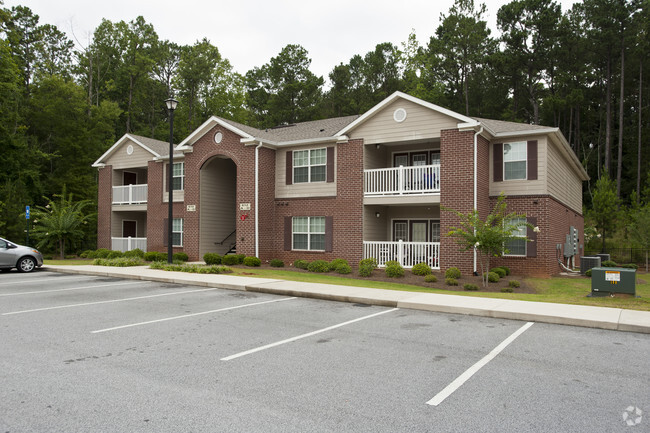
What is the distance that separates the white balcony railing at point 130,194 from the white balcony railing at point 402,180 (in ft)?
46.8

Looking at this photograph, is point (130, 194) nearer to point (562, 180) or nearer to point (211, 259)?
point (211, 259)

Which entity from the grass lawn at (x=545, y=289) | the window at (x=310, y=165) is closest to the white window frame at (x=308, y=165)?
the window at (x=310, y=165)

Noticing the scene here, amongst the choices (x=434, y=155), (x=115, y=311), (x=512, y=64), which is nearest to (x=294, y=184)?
(x=434, y=155)

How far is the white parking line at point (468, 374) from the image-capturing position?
487cm

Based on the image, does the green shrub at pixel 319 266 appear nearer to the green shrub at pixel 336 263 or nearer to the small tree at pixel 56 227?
the green shrub at pixel 336 263

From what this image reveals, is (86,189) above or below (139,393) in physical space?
above

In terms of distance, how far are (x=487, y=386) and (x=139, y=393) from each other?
375 centimetres

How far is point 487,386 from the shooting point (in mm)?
5270

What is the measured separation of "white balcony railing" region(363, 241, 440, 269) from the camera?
1856 cm

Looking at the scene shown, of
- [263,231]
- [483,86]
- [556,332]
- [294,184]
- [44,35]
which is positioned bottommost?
[556,332]

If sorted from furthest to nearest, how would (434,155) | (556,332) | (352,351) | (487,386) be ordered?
(434,155) → (556,332) → (352,351) → (487,386)

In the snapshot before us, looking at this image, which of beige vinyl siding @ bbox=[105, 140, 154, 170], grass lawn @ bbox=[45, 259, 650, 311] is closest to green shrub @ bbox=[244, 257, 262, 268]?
grass lawn @ bbox=[45, 259, 650, 311]

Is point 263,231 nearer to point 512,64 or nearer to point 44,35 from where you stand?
point 512,64

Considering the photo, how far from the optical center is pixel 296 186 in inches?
862
